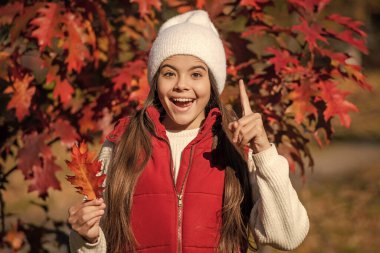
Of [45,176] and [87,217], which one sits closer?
[87,217]

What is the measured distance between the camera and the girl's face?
2740 mm

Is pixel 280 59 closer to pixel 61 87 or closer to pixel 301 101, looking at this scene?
pixel 301 101

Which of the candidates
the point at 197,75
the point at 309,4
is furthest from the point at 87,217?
the point at 309,4

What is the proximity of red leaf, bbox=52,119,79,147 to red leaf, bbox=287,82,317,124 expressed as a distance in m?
1.22

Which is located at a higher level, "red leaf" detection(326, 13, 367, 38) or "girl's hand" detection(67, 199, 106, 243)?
"red leaf" detection(326, 13, 367, 38)

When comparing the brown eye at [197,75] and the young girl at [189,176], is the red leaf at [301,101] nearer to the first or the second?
the young girl at [189,176]

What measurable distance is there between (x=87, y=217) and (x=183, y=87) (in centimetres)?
69

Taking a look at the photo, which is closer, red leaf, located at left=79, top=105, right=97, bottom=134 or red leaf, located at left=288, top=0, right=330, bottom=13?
red leaf, located at left=288, top=0, right=330, bottom=13

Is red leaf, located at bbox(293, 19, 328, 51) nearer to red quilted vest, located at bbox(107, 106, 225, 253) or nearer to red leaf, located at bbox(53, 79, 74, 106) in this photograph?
red quilted vest, located at bbox(107, 106, 225, 253)

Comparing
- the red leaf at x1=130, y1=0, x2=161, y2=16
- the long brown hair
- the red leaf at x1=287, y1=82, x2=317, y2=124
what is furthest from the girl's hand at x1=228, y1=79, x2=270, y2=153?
the red leaf at x1=130, y1=0, x2=161, y2=16

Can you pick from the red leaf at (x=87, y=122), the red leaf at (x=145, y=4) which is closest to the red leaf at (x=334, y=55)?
the red leaf at (x=145, y=4)

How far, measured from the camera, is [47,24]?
3473 mm

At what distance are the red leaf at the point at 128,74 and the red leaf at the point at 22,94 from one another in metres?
0.49

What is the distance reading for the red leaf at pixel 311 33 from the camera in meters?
3.44
